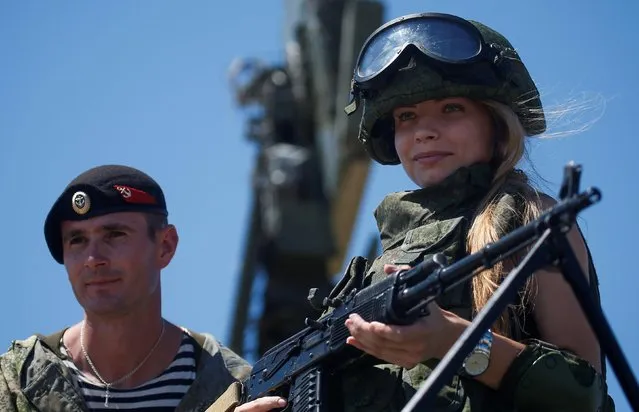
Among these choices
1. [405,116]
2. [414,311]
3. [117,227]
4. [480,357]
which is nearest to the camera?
[414,311]

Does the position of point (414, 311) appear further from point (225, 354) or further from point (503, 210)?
point (225, 354)

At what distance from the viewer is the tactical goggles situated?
521 cm

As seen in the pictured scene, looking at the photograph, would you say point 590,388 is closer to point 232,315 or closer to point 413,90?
point 413,90

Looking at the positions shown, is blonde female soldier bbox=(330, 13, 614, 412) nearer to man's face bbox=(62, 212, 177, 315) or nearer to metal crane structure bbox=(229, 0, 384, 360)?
man's face bbox=(62, 212, 177, 315)

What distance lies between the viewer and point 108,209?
6285 mm

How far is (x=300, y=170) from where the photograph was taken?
27.9 metres

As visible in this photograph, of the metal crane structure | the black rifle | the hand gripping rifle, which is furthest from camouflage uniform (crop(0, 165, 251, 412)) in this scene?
the metal crane structure

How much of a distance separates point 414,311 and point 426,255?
635 mm

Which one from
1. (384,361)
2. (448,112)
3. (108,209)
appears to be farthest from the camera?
(108,209)

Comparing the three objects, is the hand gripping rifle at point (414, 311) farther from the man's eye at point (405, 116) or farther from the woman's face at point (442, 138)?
the man's eye at point (405, 116)

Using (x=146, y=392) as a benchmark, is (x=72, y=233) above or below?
above

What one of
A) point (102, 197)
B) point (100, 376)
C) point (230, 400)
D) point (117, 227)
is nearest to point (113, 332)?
point (100, 376)

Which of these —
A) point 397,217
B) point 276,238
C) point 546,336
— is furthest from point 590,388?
point 276,238

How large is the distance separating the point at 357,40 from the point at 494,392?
2011 cm
